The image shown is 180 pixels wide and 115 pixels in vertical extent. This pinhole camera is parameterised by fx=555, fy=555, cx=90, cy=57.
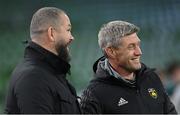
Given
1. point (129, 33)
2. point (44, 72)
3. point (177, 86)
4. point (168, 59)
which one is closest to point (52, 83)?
point (44, 72)

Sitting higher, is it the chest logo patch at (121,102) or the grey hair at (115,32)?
the grey hair at (115,32)

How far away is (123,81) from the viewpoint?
321 cm

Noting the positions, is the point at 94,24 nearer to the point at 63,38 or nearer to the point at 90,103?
the point at 90,103

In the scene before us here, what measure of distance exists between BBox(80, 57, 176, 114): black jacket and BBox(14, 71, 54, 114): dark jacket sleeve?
1.61 feet

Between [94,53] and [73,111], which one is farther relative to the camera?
[94,53]

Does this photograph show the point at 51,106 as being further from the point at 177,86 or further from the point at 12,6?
the point at 12,6

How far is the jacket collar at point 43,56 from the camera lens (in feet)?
9.21

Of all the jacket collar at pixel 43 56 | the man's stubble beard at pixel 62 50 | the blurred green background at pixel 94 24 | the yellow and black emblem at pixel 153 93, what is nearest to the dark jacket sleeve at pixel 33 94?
the jacket collar at pixel 43 56

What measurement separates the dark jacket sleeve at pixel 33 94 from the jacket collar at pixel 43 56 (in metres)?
0.15

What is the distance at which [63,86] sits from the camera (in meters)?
2.80

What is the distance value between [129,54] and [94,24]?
5.11m

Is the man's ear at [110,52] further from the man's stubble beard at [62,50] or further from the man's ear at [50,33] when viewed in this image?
the man's ear at [50,33]

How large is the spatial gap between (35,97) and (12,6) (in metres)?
5.93

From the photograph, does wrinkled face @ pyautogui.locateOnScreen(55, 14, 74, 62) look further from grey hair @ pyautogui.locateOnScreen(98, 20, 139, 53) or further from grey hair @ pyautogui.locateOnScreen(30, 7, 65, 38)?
grey hair @ pyautogui.locateOnScreen(98, 20, 139, 53)
